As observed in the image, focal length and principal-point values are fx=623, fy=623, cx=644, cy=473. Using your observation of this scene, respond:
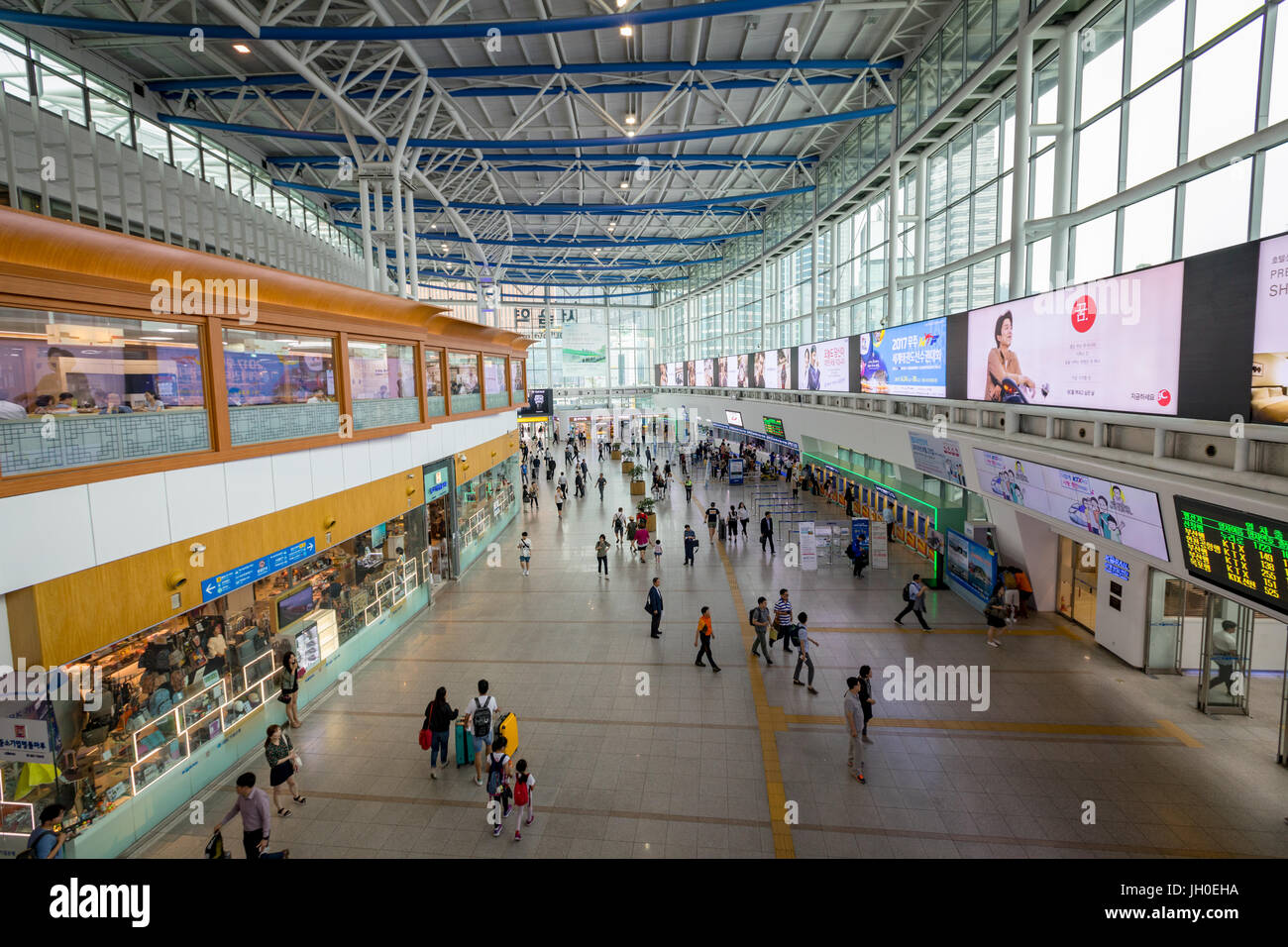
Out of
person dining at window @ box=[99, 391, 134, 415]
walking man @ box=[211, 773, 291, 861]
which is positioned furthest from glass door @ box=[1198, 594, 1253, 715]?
person dining at window @ box=[99, 391, 134, 415]

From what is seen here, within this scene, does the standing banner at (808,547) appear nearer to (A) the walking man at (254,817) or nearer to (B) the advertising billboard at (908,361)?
(B) the advertising billboard at (908,361)

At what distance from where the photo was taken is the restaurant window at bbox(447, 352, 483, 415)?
17312 mm

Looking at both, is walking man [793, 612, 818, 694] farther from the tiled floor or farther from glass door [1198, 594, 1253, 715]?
glass door [1198, 594, 1253, 715]

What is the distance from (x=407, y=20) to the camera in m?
15.1

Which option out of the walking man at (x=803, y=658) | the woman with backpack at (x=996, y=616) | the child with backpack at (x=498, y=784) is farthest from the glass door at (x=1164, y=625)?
the child with backpack at (x=498, y=784)

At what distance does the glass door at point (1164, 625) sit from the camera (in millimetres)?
10102

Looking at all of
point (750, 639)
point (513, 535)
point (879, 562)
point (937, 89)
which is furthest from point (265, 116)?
point (879, 562)

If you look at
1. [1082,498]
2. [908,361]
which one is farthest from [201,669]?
[908,361]

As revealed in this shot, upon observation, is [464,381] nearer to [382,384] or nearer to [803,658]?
[382,384]

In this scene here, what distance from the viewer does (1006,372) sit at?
33.4 ft

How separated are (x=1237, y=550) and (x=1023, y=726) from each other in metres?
4.13

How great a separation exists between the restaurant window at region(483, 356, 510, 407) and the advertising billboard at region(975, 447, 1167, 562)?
15.3 meters
